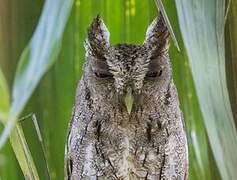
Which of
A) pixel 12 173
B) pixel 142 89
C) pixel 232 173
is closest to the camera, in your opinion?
pixel 232 173

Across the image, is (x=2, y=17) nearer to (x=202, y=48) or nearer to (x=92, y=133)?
(x=92, y=133)

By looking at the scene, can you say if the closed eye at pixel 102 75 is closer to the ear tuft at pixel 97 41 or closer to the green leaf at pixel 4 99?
the ear tuft at pixel 97 41

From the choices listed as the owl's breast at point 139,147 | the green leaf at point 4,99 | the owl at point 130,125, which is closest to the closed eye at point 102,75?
the owl at point 130,125

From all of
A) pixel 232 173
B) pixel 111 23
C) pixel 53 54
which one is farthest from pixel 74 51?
pixel 232 173

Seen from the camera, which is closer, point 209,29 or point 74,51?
point 209,29

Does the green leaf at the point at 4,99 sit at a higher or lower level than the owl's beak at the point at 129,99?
higher
